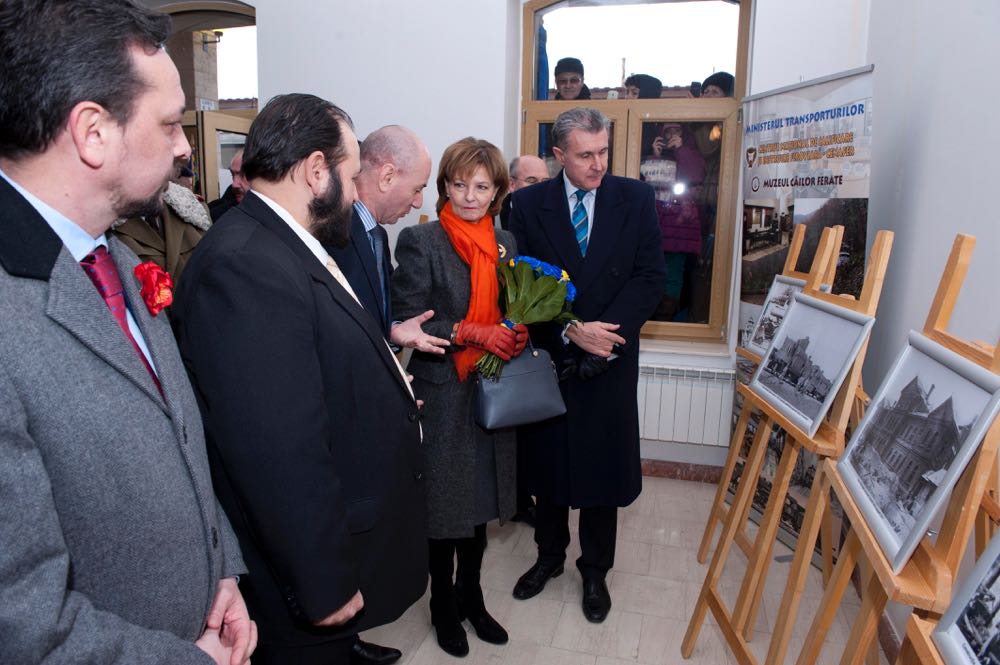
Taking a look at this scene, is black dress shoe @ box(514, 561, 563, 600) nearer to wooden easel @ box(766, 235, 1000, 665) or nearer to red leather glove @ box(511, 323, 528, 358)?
red leather glove @ box(511, 323, 528, 358)

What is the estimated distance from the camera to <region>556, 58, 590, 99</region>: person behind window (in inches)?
175

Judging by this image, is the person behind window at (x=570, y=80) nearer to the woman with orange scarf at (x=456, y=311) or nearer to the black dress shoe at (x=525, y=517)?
the woman with orange scarf at (x=456, y=311)

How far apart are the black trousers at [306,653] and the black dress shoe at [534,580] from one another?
150 centimetres

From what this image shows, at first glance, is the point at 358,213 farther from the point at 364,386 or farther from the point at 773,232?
the point at 773,232

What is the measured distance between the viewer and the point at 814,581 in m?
3.02

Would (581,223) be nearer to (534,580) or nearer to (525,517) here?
(534,580)

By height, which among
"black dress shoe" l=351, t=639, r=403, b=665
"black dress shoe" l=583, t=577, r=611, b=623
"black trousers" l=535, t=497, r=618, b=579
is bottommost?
"black dress shoe" l=351, t=639, r=403, b=665

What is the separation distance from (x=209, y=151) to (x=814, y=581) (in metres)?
4.10

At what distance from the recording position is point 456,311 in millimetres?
2281

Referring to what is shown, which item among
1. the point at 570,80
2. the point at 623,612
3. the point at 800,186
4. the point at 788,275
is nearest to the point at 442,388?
the point at 623,612

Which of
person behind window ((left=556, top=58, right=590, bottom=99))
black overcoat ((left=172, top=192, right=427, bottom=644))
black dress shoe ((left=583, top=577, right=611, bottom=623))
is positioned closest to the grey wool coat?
black dress shoe ((left=583, top=577, right=611, bottom=623))

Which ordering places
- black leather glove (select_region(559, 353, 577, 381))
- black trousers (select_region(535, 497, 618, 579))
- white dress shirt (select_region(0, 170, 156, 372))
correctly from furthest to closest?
black trousers (select_region(535, 497, 618, 579)), black leather glove (select_region(559, 353, 577, 381)), white dress shirt (select_region(0, 170, 156, 372))

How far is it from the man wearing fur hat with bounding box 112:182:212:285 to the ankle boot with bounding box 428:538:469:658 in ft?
4.84

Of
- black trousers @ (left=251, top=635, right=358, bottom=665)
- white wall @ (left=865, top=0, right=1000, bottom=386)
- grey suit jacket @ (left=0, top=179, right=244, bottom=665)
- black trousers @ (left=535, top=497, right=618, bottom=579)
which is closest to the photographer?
grey suit jacket @ (left=0, top=179, right=244, bottom=665)
